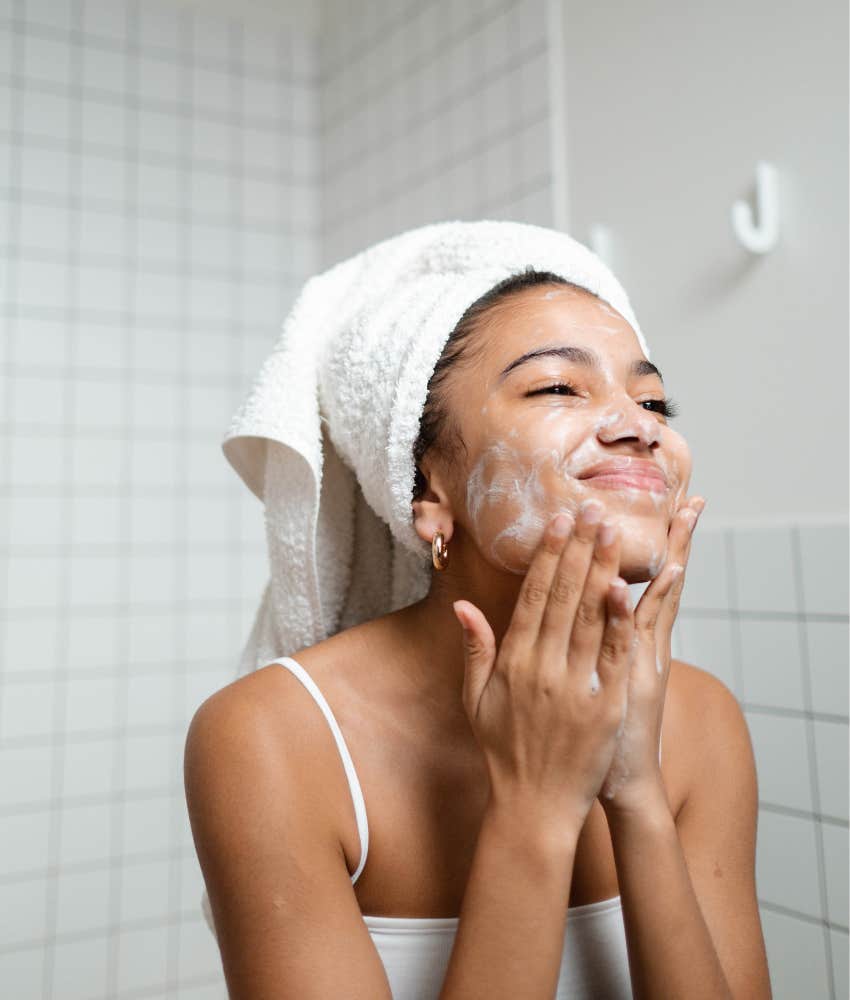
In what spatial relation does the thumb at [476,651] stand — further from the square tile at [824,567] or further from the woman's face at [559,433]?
the square tile at [824,567]

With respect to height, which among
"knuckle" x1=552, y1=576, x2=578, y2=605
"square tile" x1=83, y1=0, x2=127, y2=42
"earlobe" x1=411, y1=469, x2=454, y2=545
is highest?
"square tile" x1=83, y1=0, x2=127, y2=42

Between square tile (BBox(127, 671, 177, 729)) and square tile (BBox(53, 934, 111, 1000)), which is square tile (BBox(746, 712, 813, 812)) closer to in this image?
square tile (BBox(127, 671, 177, 729))

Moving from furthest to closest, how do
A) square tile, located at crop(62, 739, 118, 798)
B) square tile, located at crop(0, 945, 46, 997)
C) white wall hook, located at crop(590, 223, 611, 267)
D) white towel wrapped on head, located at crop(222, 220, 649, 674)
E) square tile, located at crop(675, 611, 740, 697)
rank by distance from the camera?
square tile, located at crop(62, 739, 118, 798)
square tile, located at crop(0, 945, 46, 997)
white wall hook, located at crop(590, 223, 611, 267)
square tile, located at crop(675, 611, 740, 697)
white towel wrapped on head, located at crop(222, 220, 649, 674)

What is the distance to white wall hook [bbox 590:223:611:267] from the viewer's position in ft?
4.95

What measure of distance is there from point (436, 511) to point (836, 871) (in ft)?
2.42

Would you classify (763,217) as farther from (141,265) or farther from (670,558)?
(141,265)

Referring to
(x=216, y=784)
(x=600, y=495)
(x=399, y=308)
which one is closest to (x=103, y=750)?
(x=216, y=784)

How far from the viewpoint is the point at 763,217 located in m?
1.23

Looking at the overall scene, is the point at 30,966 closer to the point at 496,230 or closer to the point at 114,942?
the point at 114,942

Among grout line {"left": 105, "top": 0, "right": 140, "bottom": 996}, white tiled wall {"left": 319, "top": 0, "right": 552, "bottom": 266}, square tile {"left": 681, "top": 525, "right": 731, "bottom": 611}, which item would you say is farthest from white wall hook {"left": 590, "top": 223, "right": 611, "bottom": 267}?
grout line {"left": 105, "top": 0, "right": 140, "bottom": 996}

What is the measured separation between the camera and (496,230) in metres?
1.00

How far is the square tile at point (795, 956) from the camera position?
1159 millimetres

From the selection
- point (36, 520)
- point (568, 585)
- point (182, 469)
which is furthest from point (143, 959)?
point (568, 585)

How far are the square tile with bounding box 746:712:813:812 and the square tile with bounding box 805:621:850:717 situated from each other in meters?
→ 0.05
